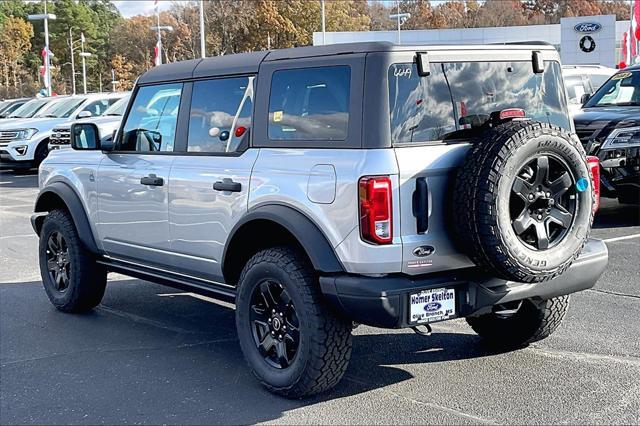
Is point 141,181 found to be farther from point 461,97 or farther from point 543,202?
point 543,202

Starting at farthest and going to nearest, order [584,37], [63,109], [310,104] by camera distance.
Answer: [584,37] < [63,109] < [310,104]

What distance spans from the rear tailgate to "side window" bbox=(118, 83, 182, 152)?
208cm

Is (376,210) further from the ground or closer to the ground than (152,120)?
closer to the ground

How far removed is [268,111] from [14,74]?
75.5 m

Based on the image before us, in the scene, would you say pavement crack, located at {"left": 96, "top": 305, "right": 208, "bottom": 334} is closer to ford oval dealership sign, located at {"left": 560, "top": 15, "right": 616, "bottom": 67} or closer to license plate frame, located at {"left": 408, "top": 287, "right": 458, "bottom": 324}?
license plate frame, located at {"left": 408, "top": 287, "right": 458, "bottom": 324}

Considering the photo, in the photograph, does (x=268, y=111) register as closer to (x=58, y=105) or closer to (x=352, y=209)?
(x=352, y=209)

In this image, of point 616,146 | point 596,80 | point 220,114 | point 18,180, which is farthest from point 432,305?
point 18,180

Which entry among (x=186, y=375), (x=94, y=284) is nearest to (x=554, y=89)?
(x=186, y=375)

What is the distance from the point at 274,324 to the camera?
194 inches

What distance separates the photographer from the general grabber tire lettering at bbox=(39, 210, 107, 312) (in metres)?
6.79

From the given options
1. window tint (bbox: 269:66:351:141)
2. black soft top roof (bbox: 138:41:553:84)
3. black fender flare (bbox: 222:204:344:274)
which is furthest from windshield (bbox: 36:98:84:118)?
black fender flare (bbox: 222:204:344:274)

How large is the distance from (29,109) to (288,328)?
21.5 m

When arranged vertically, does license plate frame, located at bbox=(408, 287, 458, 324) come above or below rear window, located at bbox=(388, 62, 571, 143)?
below

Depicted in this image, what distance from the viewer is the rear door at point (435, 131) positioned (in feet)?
14.4
